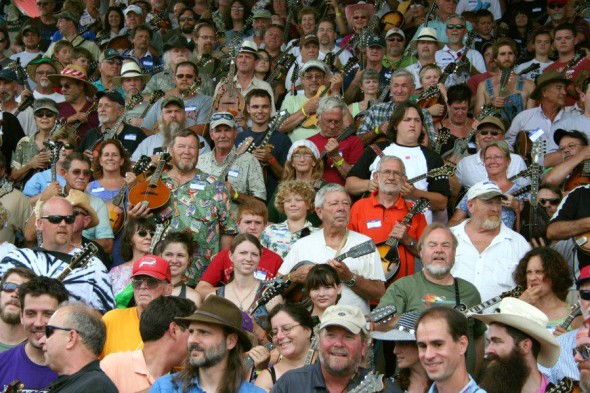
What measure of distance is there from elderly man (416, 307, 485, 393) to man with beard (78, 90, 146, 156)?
7.13 m

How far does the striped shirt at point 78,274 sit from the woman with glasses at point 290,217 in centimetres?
189

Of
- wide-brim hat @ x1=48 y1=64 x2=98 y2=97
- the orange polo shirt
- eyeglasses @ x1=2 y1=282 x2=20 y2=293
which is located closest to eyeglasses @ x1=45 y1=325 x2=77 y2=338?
eyeglasses @ x1=2 y1=282 x2=20 y2=293

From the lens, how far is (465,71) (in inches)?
555

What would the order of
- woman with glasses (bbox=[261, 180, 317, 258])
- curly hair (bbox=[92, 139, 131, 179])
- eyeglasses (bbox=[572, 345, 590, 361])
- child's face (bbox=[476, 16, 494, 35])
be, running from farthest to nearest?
child's face (bbox=[476, 16, 494, 35]), curly hair (bbox=[92, 139, 131, 179]), woman with glasses (bbox=[261, 180, 317, 258]), eyeglasses (bbox=[572, 345, 590, 361])

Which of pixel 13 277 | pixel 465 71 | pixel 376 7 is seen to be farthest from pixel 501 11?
pixel 13 277

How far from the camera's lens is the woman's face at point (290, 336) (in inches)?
293

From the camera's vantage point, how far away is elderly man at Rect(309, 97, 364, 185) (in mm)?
11422

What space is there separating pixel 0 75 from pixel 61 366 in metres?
9.00

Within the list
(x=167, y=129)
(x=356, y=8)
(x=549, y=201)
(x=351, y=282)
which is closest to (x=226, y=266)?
(x=351, y=282)

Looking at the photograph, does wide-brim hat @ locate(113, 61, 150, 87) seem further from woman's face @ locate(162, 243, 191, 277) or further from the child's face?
woman's face @ locate(162, 243, 191, 277)

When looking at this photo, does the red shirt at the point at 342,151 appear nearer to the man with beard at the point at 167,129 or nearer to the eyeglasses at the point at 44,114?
the man with beard at the point at 167,129

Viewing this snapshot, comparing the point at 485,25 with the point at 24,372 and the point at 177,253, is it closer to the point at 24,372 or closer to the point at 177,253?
the point at 177,253

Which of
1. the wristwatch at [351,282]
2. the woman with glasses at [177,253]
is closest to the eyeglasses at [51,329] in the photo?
the woman with glasses at [177,253]

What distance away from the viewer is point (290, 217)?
33.6 ft
